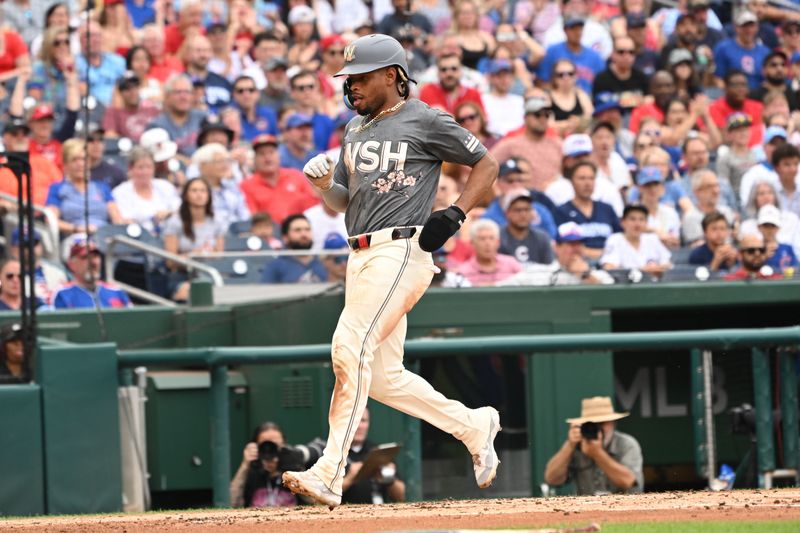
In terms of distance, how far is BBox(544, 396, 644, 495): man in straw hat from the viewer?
27.2ft

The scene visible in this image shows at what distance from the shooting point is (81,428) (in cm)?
806

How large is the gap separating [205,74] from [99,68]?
3.01 ft

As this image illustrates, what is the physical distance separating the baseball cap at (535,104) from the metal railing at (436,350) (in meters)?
4.09

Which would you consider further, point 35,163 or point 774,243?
point 35,163

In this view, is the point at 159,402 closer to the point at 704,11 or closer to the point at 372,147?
the point at 372,147

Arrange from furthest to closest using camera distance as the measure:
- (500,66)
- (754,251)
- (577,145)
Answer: (500,66) → (577,145) → (754,251)

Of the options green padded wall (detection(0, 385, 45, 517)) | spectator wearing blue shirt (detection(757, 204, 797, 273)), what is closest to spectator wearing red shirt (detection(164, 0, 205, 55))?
spectator wearing blue shirt (detection(757, 204, 797, 273))

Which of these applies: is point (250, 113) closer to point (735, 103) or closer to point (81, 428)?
point (735, 103)

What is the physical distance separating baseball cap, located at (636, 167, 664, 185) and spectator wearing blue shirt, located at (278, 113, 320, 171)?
100 inches

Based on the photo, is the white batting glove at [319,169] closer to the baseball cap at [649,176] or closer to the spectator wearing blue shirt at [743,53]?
the baseball cap at [649,176]

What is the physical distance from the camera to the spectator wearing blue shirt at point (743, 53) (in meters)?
15.0

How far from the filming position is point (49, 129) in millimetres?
11625

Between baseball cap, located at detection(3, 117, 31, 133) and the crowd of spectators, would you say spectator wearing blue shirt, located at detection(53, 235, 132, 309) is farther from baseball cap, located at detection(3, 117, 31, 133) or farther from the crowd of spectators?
baseball cap, located at detection(3, 117, 31, 133)

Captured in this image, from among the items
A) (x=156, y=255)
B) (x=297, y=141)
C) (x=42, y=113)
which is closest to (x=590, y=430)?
(x=156, y=255)
